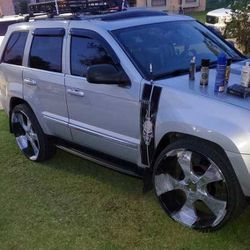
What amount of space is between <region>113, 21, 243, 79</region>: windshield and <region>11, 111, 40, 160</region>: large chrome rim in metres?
1.92

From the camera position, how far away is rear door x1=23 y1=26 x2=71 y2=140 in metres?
4.73

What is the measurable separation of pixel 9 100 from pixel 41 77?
97cm

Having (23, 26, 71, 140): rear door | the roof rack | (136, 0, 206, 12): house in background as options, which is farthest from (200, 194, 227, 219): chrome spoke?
(136, 0, 206, 12): house in background

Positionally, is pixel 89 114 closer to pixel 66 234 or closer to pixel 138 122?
pixel 138 122

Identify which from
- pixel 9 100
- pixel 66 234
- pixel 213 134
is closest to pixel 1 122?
pixel 9 100

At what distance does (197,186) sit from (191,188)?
8 cm

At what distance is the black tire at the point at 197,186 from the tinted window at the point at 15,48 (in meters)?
2.50

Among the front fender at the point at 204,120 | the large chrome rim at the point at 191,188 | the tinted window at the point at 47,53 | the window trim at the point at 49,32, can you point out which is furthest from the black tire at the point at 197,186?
the window trim at the point at 49,32

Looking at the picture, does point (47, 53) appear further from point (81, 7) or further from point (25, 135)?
point (25, 135)

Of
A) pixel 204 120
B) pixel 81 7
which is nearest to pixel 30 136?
pixel 81 7

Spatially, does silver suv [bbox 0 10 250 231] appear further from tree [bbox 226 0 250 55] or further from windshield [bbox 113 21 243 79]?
tree [bbox 226 0 250 55]

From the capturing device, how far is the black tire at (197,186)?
340 centimetres

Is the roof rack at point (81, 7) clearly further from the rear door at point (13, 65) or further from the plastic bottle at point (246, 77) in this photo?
the plastic bottle at point (246, 77)

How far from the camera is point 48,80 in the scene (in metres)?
4.82
